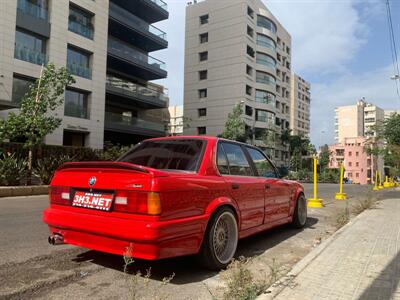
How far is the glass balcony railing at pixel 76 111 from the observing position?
2891 centimetres

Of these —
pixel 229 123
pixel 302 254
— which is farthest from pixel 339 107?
pixel 302 254

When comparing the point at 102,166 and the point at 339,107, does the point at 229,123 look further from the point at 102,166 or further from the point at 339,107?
the point at 339,107

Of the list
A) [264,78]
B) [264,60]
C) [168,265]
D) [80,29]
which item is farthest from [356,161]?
[168,265]

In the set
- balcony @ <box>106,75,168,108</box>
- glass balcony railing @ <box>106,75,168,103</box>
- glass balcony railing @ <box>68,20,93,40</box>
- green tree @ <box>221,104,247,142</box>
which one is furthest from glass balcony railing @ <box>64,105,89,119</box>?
green tree @ <box>221,104,247,142</box>

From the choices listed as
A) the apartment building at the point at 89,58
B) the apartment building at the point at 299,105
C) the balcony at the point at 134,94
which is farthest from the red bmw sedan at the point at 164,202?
the apartment building at the point at 299,105

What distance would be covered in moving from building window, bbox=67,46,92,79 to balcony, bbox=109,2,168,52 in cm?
547

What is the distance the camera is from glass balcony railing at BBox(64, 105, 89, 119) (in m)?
28.9

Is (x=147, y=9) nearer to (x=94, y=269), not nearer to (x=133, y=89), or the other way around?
(x=133, y=89)

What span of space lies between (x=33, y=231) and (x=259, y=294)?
4.61 m

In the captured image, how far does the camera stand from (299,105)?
Answer: 103000 mm

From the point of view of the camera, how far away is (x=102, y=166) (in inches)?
165

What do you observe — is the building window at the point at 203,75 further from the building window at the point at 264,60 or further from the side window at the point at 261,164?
the side window at the point at 261,164

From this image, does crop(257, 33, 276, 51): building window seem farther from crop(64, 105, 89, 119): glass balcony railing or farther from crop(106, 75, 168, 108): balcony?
crop(64, 105, 89, 119): glass balcony railing

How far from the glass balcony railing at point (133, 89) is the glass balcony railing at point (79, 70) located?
2795 mm
